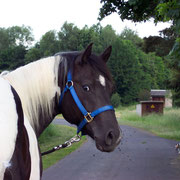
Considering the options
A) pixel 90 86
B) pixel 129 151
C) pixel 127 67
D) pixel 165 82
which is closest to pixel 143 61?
pixel 127 67

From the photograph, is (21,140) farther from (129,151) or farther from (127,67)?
(127,67)

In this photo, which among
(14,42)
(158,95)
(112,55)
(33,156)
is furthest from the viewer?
(14,42)

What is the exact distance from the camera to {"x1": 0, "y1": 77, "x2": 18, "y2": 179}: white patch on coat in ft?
4.94

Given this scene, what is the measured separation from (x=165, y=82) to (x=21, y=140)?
53.9 feet

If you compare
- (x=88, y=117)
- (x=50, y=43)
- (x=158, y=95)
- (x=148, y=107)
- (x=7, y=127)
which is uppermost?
(x=50, y=43)

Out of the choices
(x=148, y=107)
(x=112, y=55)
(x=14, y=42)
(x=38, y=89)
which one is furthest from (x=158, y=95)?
(x=38, y=89)

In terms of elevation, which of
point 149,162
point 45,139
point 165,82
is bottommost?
point 45,139

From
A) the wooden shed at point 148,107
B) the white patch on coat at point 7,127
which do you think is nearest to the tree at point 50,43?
the wooden shed at point 148,107

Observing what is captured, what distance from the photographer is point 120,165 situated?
898 centimetres

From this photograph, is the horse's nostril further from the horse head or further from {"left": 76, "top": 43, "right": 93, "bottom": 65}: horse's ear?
{"left": 76, "top": 43, "right": 93, "bottom": 65}: horse's ear

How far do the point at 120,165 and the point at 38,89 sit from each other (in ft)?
23.1

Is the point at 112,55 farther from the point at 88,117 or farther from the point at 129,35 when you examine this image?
the point at 88,117

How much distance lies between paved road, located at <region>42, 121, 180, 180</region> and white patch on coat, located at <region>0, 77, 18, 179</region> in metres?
4.27

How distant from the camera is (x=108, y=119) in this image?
7.88 feet
